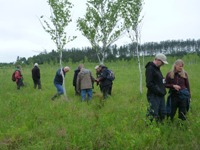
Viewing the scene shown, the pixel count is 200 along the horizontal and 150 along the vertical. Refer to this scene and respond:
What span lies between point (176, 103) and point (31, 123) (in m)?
4.04

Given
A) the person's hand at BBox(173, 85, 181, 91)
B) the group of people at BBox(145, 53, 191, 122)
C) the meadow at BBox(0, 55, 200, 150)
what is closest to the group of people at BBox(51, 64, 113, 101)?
the meadow at BBox(0, 55, 200, 150)

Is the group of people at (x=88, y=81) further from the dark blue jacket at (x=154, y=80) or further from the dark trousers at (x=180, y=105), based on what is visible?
the dark blue jacket at (x=154, y=80)

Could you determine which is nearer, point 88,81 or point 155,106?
point 155,106

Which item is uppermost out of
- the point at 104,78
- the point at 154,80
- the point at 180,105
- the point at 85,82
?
the point at 154,80

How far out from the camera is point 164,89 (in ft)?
26.1

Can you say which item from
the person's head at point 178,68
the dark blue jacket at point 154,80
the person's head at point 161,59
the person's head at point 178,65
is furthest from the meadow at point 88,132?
the person's head at point 161,59

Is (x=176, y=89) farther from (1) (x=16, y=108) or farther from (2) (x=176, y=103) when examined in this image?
(1) (x=16, y=108)

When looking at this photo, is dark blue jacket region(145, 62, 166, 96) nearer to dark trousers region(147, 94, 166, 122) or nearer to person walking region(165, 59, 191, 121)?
dark trousers region(147, 94, 166, 122)

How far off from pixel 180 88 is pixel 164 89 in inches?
16.9

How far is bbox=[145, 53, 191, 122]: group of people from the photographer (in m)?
7.76

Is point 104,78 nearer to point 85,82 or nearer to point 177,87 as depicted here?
point 85,82

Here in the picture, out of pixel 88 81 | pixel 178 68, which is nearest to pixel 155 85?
pixel 178 68

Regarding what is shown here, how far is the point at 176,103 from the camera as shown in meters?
8.19

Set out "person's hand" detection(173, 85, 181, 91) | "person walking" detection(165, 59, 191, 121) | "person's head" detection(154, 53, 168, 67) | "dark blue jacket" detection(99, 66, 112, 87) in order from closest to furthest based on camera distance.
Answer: "person's head" detection(154, 53, 168, 67) → "person's hand" detection(173, 85, 181, 91) → "person walking" detection(165, 59, 191, 121) → "dark blue jacket" detection(99, 66, 112, 87)
